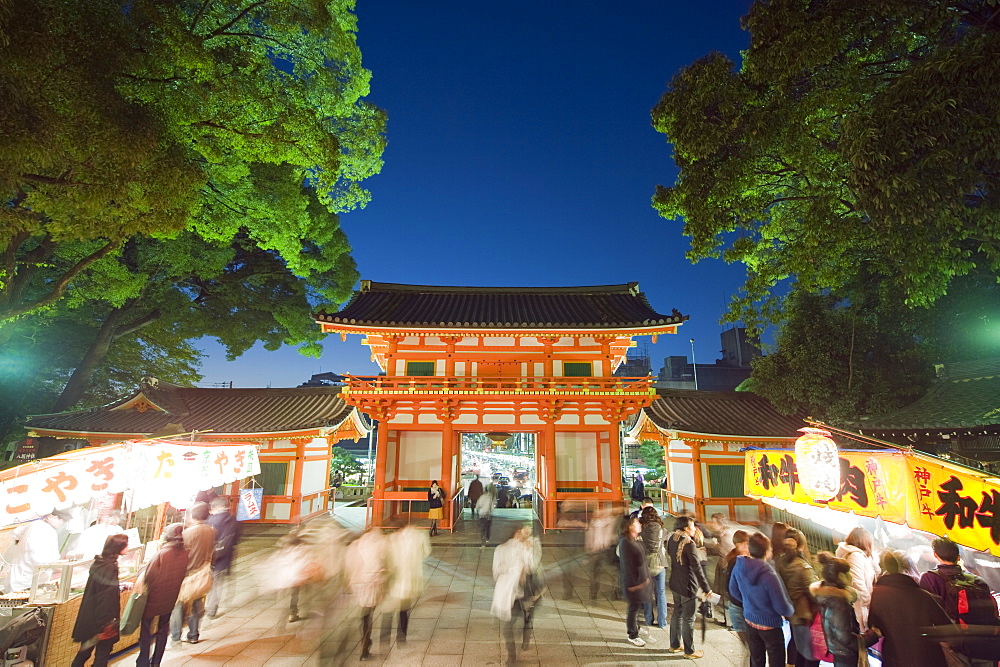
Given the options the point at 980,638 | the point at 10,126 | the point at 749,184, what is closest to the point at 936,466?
the point at 980,638

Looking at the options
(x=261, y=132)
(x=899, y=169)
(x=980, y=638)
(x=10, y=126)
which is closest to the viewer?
(x=980, y=638)

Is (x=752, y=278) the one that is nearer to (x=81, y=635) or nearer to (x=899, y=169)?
(x=899, y=169)

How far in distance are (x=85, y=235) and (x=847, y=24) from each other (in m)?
14.1

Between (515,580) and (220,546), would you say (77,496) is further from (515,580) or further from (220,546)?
(515,580)

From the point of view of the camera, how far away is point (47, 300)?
10594 millimetres

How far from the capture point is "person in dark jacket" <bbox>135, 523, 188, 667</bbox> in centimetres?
494

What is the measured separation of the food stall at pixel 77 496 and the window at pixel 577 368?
37.1 feet

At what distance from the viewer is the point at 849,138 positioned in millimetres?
6961

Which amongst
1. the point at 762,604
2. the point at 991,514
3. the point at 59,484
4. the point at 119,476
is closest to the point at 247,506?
the point at 119,476

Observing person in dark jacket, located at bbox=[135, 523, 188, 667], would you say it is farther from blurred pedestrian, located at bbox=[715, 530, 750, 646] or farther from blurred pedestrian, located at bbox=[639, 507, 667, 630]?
blurred pedestrian, located at bbox=[715, 530, 750, 646]

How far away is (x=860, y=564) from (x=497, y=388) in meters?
10.3

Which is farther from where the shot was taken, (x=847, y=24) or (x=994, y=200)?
(x=847, y=24)

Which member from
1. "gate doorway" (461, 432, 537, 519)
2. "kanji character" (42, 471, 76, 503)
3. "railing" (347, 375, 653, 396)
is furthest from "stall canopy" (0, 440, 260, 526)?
"gate doorway" (461, 432, 537, 519)

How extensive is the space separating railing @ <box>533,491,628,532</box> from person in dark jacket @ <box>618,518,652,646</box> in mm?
7212
